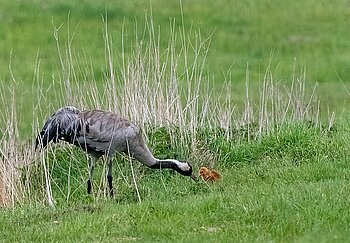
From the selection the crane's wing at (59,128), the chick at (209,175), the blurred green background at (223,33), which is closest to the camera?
the chick at (209,175)

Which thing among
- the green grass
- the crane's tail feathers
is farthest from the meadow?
the crane's tail feathers

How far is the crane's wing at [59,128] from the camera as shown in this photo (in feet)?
35.3

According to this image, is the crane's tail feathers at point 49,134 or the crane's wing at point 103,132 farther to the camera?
the crane's wing at point 103,132

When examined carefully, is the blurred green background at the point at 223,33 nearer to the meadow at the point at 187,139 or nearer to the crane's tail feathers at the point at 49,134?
the meadow at the point at 187,139

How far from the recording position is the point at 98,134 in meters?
10.9

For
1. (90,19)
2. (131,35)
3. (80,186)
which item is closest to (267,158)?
(80,186)

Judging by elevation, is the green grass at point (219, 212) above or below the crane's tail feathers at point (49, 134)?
below

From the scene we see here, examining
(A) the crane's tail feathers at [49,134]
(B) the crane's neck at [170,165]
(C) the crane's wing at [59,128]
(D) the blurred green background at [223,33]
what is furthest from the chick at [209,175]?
(D) the blurred green background at [223,33]

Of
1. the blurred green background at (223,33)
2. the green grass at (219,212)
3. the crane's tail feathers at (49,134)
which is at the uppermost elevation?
the crane's tail feathers at (49,134)

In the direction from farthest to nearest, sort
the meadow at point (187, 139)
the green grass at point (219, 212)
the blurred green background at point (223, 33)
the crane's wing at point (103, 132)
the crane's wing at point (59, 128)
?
the blurred green background at point (223, 33), the crane's wing at point (103, 132), the crane's wing at point (59, 128), the meadow at point (187, 139), the green grass at point (219, 212)

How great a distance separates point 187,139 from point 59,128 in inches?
87.4

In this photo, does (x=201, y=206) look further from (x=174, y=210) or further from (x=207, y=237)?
(x=207, y=237)

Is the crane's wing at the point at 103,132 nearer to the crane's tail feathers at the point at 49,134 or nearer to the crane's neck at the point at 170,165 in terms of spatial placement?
the crane's tail feathers at the point at 49,134

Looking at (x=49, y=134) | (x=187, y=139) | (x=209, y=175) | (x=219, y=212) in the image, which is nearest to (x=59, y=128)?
(x=49, y=134)
